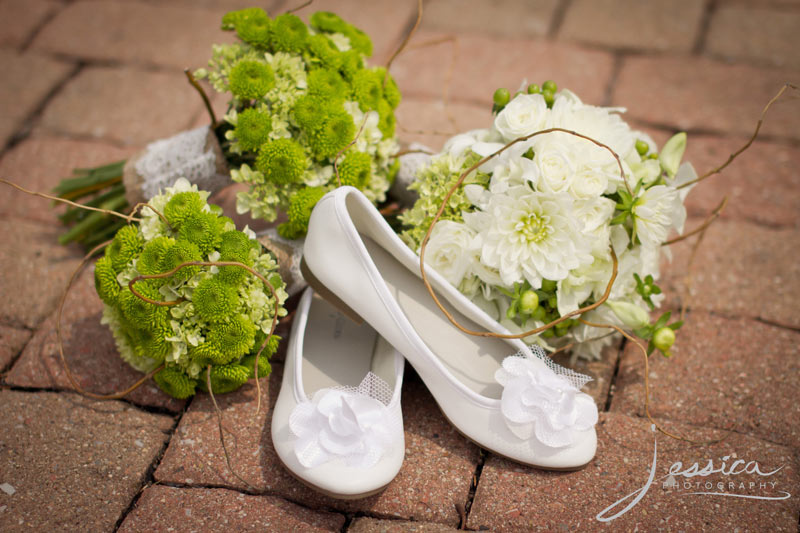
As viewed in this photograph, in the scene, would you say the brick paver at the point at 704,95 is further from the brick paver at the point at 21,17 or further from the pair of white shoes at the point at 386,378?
the brick paver at the point at 21,17

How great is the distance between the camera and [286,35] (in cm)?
123

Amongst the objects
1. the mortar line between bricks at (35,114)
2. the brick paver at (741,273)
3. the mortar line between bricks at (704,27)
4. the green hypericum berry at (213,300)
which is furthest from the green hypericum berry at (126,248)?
the mortar line between bricks at (704,27)

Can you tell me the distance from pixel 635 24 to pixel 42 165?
6.09ft

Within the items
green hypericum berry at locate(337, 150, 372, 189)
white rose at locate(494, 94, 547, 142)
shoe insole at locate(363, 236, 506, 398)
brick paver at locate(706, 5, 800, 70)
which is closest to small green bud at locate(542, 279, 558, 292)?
shoe insole at locate(363, 236, 506, 398)

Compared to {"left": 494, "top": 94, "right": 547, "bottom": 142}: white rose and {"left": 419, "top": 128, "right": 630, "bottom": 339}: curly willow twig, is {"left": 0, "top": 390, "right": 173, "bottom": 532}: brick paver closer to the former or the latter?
{"left": 419, "top": 128, "right": 630, "bottom": 339}: curly willow twig

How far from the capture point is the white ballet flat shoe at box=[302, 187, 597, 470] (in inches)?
40.9

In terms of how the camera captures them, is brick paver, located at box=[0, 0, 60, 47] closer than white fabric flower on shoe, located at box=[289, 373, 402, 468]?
No

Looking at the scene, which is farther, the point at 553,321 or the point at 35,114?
the point at 35,114

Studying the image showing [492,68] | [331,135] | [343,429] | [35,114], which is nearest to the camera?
[343,429]

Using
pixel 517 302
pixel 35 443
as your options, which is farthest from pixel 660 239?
pixel 35 443

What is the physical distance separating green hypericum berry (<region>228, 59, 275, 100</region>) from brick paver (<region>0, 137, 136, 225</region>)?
0.72 m

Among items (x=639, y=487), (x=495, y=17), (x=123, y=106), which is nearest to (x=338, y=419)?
(x=639, y=487)

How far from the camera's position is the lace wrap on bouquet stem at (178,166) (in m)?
1.35

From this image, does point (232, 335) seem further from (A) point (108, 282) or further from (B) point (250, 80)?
(B) point (250, 80)
